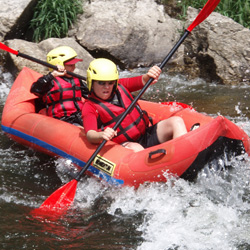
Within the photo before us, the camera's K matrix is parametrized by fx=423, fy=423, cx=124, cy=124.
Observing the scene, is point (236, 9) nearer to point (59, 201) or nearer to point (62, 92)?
point (62, 92)

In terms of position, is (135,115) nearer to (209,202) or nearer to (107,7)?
(209,202)

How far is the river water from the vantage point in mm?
2838

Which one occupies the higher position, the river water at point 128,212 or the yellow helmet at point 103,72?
the yellow helmet at point 103,72

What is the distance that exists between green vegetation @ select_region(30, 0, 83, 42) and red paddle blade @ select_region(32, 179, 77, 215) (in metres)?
4.73

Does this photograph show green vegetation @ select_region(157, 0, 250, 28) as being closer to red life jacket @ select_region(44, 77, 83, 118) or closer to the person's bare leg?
red life jacket @ select_region(44, 77, 83, 118)

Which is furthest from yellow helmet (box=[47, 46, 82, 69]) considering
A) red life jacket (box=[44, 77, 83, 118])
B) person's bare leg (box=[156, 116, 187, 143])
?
person's bare leg (box=[156, 116, 187, 143])

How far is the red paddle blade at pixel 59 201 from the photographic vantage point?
10.8 feet

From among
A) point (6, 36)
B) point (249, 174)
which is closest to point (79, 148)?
point (249, 174)

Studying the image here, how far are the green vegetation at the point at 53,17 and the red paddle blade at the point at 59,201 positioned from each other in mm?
4731

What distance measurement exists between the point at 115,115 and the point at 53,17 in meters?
4.67

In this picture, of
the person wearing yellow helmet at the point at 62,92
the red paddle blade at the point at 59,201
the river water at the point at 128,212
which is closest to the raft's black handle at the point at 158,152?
the river water at the point at 128,212

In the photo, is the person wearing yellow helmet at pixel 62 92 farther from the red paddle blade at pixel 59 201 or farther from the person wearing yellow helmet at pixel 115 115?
the red paddle blade at pixel 59 201

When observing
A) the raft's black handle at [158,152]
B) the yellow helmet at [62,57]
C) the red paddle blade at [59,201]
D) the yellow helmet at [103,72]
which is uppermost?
the yellow helmet at [103,72]

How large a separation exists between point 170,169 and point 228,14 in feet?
17.2
